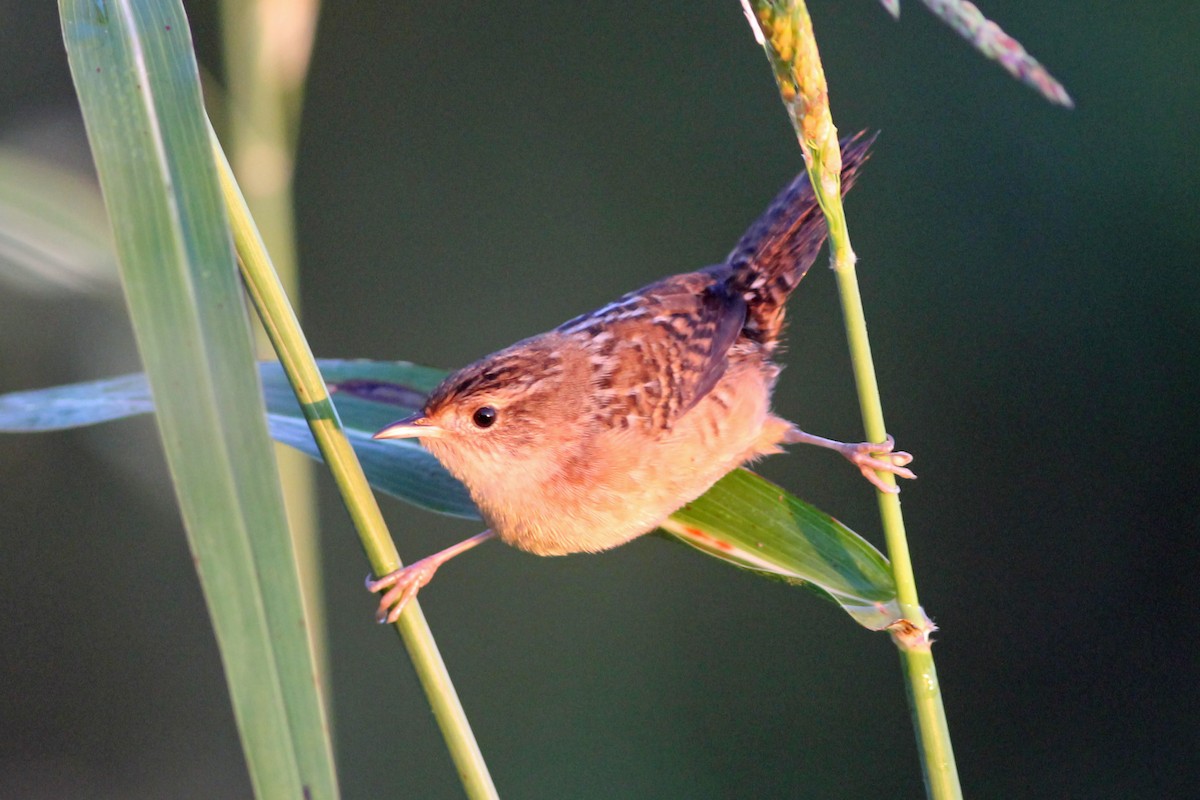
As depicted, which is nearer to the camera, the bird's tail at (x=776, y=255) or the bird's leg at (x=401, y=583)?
the bird's leg at (x=401, y=583)

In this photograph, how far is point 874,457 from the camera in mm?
1182

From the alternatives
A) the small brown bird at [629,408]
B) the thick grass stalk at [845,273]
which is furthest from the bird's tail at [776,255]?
the thick grass stalk at [845,273]

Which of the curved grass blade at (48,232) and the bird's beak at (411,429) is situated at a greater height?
the curved grass blade at (48,232)

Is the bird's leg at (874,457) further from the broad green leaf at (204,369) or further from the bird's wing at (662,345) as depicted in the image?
the broad green leaf at (204,369)

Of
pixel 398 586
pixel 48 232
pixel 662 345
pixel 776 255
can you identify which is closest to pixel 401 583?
pixel 398 586

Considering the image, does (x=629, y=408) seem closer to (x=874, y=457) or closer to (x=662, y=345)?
(x=662, y=345)

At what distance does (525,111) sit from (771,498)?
2.98m

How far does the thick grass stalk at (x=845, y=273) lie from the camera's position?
97 cm

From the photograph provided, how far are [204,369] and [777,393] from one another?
9.94 ft

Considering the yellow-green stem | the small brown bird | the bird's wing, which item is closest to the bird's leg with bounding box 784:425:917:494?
the small brown bird

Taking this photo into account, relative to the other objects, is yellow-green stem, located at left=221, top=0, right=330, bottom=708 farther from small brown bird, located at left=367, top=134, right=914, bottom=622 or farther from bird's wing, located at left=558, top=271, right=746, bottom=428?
bird's wing, located at left=558, top=271, right=746, bottom=428

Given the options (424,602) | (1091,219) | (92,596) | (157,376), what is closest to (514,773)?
(424,602)

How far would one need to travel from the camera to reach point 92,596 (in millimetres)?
4086

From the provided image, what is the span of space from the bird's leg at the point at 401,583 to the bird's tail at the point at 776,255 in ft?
2.76
